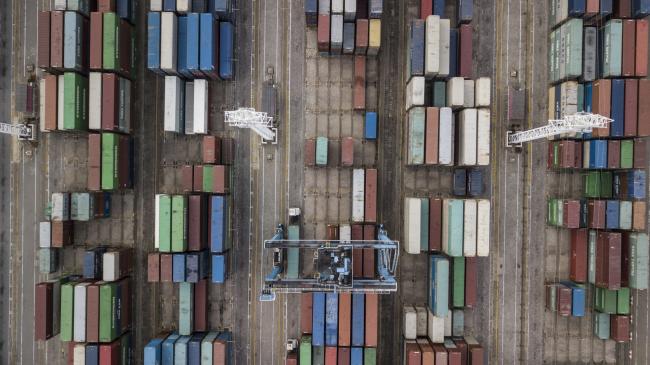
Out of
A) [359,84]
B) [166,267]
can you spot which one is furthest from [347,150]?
[166,267]

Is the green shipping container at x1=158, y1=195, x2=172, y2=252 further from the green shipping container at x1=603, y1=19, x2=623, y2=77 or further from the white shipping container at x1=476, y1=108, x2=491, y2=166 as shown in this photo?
the green shipping container at x1=603, y1=19, x2=623, y2=77

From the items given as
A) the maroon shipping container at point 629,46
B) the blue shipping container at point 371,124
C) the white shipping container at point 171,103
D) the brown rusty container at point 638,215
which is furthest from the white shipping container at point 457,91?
the white shipping container at point 171,103

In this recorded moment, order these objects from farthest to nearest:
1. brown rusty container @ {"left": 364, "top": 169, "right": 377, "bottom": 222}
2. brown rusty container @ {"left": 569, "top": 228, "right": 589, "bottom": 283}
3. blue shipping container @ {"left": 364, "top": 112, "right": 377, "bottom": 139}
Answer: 1. blue shipping container @ {"left": 364, "top": 112, "right": 377, "bottom": 139}
2. brown rusty container @ {"left": 569, "top": 228, "right": 589, "bottom": 283}
3. brown rusty container @ {"left": 364, "top": 169, "right": 377, "bottom": 222}

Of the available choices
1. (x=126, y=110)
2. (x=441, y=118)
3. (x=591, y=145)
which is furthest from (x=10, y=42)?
(x=591, y=145)

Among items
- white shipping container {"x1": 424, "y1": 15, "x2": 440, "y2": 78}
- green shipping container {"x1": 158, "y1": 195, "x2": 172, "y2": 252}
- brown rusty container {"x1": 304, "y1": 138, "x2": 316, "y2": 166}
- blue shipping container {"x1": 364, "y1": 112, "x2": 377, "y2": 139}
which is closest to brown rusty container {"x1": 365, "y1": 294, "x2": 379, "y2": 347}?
brown rusty container {"x1": 304, "y1": 138, "x2": 316, "y2": 166}

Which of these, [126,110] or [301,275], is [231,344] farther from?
[126,110]

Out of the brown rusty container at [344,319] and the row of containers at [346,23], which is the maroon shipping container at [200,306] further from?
the row of containers at [346,23]

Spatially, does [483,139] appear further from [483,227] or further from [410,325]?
[410,325]
